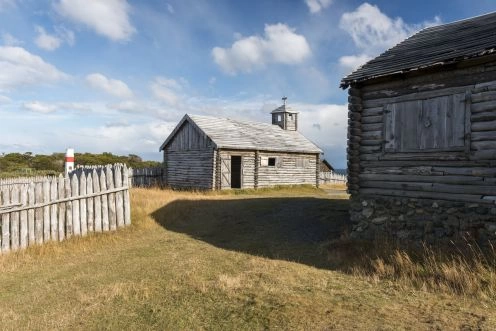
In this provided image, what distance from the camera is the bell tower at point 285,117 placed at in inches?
1298

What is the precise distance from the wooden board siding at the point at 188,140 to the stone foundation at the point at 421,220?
560 inches

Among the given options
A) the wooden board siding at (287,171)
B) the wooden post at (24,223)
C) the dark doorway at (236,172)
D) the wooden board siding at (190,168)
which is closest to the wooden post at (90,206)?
the wooden post at (24,223)

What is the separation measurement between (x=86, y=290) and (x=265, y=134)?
22501 mm

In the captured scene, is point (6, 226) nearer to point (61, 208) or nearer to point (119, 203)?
point (61, 208)

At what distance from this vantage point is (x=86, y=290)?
23.1 feet

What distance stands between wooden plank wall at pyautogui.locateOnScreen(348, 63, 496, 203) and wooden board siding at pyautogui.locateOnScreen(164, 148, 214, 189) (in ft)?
44.2

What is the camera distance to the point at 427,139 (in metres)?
10.0

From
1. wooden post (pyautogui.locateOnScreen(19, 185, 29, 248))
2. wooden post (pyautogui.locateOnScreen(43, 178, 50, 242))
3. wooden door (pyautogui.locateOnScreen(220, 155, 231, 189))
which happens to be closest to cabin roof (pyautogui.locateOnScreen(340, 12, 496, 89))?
wooden post (pyautogui.locateOnScreen(43, 178, 50, 242))

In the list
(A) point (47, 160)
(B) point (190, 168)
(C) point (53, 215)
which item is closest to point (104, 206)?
Answer: (C) point (53, 215)

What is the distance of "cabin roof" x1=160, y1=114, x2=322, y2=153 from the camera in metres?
24.7

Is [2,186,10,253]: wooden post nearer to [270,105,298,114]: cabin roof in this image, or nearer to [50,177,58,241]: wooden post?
[50,177,58,241]: wooden post

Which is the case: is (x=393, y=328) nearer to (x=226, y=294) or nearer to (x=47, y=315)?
(x=226, y=294)

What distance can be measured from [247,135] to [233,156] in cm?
188

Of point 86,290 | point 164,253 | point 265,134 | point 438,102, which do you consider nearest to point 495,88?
point 438,102
